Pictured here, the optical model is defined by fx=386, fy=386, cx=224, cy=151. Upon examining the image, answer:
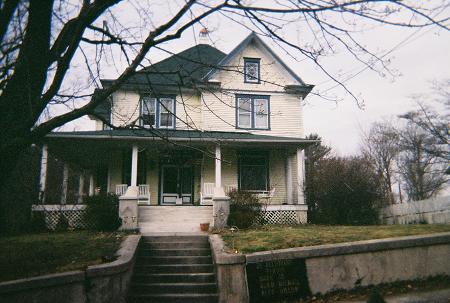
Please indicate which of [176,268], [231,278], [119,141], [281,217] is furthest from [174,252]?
[119,141]

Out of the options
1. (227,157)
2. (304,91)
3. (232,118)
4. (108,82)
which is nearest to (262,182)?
(227,157)

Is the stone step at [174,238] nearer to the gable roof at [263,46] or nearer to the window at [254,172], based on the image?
the window at [254,172]

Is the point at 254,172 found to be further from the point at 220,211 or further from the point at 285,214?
the point at 220,211

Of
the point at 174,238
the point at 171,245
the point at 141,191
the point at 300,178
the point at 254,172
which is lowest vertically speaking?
the point at 171,245

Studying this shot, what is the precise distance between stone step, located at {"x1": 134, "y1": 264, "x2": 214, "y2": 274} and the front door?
10.1m

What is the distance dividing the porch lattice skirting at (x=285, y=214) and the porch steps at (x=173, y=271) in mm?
6535

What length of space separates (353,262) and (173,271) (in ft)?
12.9

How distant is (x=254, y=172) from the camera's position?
19.4m

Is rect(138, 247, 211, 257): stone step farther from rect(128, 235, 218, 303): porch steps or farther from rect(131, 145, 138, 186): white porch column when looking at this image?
rect(131, 145, 138, 186): white porch column

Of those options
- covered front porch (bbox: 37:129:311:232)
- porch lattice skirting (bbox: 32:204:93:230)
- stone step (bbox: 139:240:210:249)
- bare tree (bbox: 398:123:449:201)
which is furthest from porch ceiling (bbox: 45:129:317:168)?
bare tree (bbox: 398:123:449:201)

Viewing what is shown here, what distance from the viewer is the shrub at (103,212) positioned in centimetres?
1361

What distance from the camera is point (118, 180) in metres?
18.8

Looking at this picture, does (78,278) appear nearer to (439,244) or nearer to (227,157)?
(439,244)

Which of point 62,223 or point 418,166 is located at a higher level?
point 418,166
